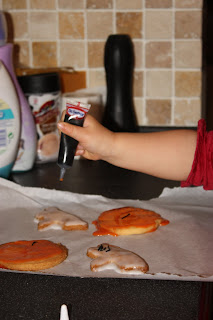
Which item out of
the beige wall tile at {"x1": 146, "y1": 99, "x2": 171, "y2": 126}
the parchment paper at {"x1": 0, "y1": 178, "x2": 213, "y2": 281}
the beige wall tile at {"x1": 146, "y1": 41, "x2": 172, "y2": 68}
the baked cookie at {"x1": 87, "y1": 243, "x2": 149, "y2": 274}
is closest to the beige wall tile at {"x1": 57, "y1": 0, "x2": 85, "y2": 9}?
the beige wall tile at {"x1": 146, "y1": 41, "x2": 172, "y2": 68}

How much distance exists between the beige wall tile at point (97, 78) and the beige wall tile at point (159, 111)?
0.14 meters

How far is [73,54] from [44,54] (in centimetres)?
8

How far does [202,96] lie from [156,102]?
0.13 meters

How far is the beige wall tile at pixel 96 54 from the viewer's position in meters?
1.51

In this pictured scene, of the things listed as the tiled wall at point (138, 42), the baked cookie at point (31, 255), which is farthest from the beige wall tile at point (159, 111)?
the baked cookie at point (31, 255)

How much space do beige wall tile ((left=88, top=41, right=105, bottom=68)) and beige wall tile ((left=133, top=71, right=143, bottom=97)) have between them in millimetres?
101

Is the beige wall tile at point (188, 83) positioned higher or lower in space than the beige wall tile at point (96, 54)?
lower

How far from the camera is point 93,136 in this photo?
946mm

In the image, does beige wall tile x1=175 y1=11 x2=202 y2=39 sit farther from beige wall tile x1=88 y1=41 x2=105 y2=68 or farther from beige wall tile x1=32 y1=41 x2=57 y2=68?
beige wall tile x1=32 y1=41 x2=57 y2=68

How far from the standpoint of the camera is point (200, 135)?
1031mm

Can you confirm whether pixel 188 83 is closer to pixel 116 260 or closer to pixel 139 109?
pixel 139 109

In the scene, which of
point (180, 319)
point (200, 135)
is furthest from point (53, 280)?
point (200, 135)

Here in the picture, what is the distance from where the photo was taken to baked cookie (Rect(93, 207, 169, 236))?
3.16 feet

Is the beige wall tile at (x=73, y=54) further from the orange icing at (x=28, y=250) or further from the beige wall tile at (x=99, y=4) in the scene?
the orange icing at (x=28, y=250)
